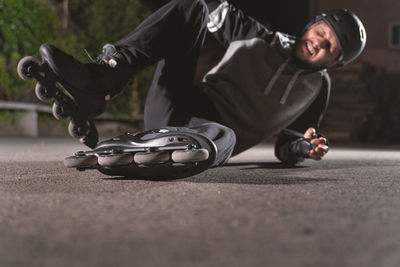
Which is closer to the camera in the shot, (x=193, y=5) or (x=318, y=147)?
(x=193, y=5)

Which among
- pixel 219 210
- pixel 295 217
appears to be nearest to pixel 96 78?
pixel 219 210

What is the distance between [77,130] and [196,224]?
0.83 metres

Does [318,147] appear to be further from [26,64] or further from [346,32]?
A: [26,64]

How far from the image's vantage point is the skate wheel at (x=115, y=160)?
1.48m

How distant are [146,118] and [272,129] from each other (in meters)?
0.66

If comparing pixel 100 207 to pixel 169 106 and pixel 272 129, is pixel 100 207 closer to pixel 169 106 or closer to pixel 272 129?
pixel 169 106

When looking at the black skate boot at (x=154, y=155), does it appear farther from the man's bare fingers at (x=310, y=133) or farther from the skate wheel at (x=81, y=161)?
the man's bare fingers at (x=310, y=133)

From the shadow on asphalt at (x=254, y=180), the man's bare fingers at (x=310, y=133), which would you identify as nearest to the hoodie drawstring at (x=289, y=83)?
the man's bare fingers at (x=310, y=133)

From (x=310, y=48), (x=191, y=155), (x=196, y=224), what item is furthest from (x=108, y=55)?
(x=310, y=48)

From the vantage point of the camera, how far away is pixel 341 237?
31.8 inches

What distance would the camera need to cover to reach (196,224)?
895mm

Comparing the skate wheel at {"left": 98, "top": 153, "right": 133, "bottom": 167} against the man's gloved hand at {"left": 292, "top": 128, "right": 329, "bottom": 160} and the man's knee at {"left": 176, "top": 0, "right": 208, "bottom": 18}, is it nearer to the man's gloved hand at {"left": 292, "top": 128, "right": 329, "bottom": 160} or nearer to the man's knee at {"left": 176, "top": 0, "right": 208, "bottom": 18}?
the man's knee at {"left": 176, "top": 0, "right": 208, "bottom": 18}

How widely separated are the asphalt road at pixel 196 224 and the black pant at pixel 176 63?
29 centimetres

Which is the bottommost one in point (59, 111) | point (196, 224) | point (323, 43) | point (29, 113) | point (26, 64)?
point (29, 113)
